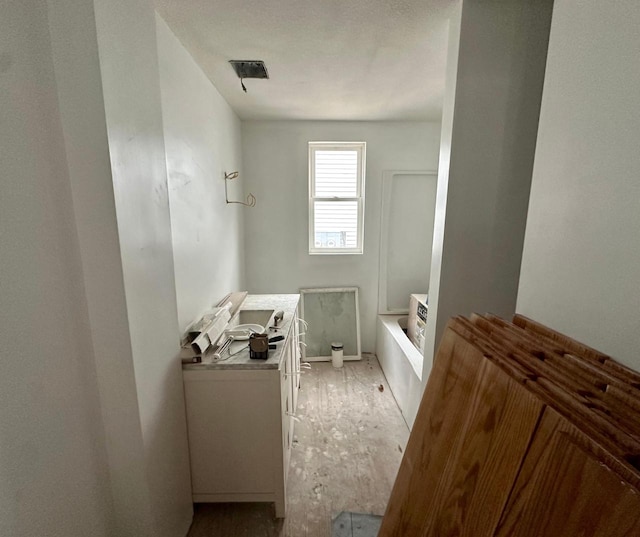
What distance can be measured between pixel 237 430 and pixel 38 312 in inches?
42.3

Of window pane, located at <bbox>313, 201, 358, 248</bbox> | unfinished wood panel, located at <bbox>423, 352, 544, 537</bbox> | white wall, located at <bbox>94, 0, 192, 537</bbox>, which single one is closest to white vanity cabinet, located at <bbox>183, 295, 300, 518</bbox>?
white wall, located at <bbox>94, 0, 192, 537</bbox>

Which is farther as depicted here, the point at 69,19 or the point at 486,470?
the point at 69,19

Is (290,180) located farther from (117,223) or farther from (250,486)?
(250,486)

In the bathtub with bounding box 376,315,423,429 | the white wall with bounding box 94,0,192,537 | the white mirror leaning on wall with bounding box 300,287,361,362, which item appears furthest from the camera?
the white mirror leaning on wall with bounding box 300,287,361,362

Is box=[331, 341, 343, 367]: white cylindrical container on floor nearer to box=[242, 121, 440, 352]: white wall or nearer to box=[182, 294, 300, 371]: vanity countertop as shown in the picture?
box=[242, 121, 440, 352]: white wall

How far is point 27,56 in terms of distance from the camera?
2.55 ft

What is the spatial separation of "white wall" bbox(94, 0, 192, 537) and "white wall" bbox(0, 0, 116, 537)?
144 mm

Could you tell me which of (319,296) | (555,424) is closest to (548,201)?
(555,424)

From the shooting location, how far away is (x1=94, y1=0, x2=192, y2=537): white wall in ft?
3.09

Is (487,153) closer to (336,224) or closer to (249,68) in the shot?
(249,68)

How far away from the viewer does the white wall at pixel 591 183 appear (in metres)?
0.57

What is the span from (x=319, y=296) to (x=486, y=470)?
2787mm

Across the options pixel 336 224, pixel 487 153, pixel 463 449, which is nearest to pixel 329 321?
pixel 336 224

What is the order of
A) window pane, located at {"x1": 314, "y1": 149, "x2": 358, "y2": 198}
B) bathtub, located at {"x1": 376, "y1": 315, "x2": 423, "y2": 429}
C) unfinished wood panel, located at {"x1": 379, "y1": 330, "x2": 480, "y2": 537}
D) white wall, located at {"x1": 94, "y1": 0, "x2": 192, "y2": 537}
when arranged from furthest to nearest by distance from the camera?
1. window pane, located at {"x1": 314, "y1": 149, "x2": 358, "y2": 198}
2. bathtub, located at {"x1": 376, "y1": 315, "x2": 423, "y2": 429}
3. white wall, located at {"x1": 94, "y1": 0, "x2": 192, "y2": 537}
4. unfinished wood panel, located at {"x1": 379, "y1": 330, "x2": 480, "y2": 537}
